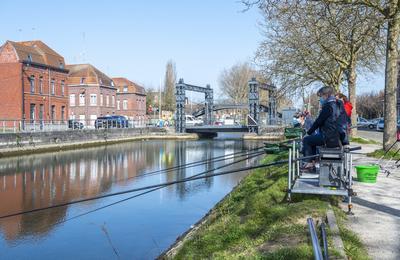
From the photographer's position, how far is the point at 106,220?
1241 centimetres

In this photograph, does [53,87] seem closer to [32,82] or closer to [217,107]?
[32,82]

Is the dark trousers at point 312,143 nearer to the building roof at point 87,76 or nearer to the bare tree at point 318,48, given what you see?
the bare tree at point 318,48

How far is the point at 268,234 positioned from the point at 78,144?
33.8 m

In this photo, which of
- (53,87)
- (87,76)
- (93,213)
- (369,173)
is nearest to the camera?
(369,173)

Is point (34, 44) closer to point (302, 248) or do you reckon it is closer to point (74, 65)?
point (74, 65)

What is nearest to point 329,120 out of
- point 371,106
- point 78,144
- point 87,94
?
point 78,144

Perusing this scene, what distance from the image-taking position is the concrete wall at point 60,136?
30.0 m

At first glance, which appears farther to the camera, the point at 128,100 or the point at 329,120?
the point at 128,100

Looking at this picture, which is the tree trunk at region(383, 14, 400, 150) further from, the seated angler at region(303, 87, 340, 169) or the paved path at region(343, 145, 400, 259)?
the seated angler at region(303, 87, 340, 169)

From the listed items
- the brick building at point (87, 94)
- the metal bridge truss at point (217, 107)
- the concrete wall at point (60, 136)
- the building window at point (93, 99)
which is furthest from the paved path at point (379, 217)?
the building window at point (93, 99)

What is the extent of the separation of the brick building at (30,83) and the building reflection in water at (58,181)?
15.5 metres

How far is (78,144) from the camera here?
3806 cm

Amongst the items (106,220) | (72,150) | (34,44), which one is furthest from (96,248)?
(34,44)

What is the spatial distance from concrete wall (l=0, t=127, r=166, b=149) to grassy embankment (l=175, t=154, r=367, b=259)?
24866 millimetres
